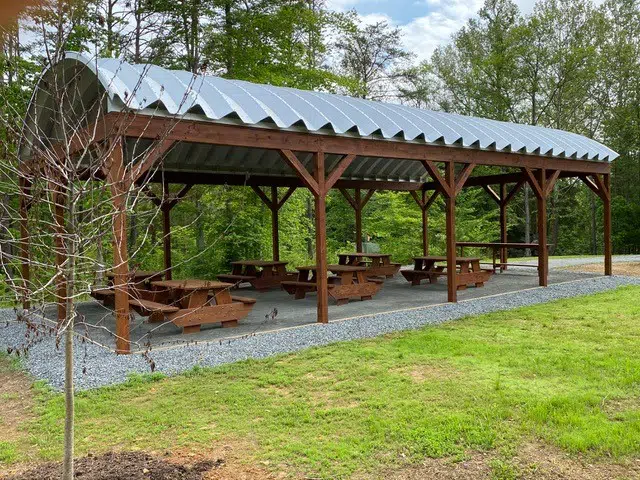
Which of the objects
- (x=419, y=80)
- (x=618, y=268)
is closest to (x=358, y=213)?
(x=618, y=268)

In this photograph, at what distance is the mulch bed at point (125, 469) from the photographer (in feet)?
9.96

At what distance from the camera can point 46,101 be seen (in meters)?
8.13

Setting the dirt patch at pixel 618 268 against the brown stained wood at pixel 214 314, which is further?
the dirt patch at pixel 618 268

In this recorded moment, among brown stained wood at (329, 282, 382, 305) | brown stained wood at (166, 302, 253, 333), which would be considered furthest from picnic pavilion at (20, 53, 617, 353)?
brown stained wood at (329, 282, 382, 305)

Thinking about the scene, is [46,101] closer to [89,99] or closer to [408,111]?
[89,99]

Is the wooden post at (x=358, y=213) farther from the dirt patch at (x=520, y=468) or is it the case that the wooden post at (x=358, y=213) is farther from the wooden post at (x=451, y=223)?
the dirt patch at (x=520, y=468)

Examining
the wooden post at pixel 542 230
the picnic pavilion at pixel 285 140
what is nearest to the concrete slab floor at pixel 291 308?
the wooden post at pixel 542 230

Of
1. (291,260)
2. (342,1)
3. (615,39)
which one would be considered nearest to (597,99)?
(615,39)

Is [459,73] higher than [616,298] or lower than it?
higher

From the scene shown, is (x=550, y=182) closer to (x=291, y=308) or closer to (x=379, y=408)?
(x=291, y=308)

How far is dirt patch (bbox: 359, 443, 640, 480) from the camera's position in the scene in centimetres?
305

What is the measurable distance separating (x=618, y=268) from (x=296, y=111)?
1117 cm

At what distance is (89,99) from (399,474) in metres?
7.13

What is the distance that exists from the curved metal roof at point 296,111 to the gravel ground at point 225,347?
8.68 ft
